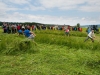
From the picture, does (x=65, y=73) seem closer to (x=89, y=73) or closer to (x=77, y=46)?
(x=89, y=73)

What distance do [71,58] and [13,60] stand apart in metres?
2.56

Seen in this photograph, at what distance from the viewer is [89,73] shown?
6.82 meters

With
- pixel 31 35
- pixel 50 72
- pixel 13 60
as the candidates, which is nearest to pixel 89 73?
pixel 50 72

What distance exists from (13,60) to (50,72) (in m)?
2.38

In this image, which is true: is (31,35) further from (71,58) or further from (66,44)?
(71,58)

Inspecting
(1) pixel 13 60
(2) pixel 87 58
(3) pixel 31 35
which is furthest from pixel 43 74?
(3) pixel 31 35

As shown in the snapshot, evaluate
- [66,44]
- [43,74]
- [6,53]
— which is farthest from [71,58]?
[66,44]

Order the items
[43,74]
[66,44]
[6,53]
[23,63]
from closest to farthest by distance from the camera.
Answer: [43,74]
[23,63]
[6,53]
[66,44]

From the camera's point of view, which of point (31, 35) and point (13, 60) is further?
point (31, 35)

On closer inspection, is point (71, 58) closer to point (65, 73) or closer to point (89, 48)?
point (65, 73)

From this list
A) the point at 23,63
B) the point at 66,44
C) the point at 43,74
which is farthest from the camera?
the point at 66,44

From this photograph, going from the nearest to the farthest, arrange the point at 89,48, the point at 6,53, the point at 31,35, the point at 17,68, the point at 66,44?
the point at 17,68 → the point at 6,53 → the point at 89,48 → the point at 66,44 → the point at 31,35

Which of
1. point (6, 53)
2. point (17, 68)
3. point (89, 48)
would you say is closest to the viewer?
point (17, 68)

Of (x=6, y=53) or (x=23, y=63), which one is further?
(x=6, y=53)
